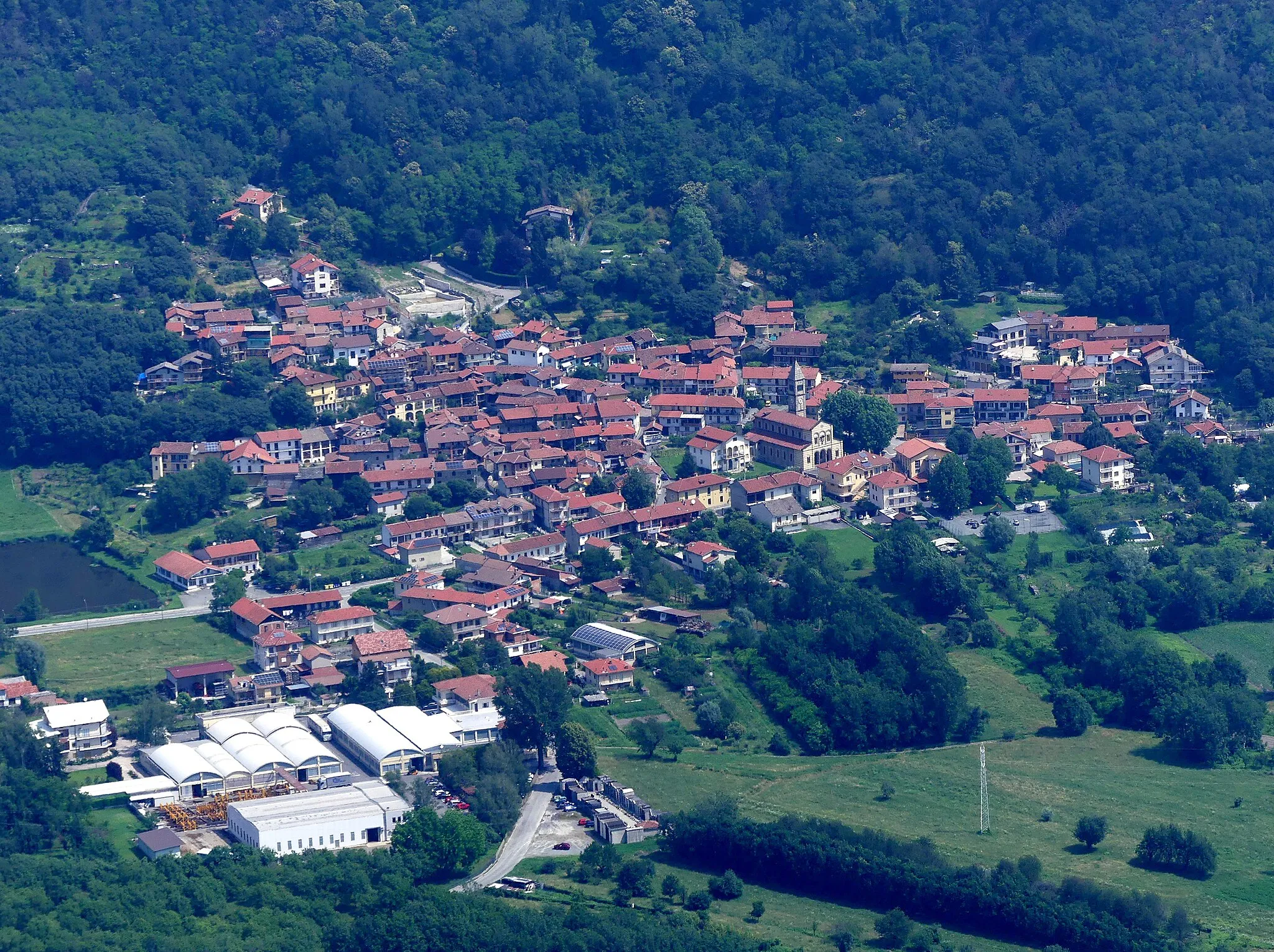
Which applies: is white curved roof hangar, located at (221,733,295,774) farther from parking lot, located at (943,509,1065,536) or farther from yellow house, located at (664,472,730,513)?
parking lot, located at (943,509,1065,536)

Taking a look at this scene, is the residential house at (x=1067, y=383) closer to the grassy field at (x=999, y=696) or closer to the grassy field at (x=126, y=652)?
the grassy field at (x=999, y=696)

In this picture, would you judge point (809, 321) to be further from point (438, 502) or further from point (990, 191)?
point (438, 502)

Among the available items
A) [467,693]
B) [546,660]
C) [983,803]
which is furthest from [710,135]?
[983,803]

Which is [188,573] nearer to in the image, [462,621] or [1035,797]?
[462,621]

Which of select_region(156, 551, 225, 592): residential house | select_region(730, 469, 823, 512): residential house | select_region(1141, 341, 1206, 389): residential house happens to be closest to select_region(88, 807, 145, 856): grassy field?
select_region(156, 551, 225, 592): residential house

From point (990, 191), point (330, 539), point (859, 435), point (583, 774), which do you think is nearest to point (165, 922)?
point (583, 774)

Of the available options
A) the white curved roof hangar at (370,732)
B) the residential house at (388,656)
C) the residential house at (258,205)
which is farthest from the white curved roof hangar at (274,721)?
the residential house at (258,205)
